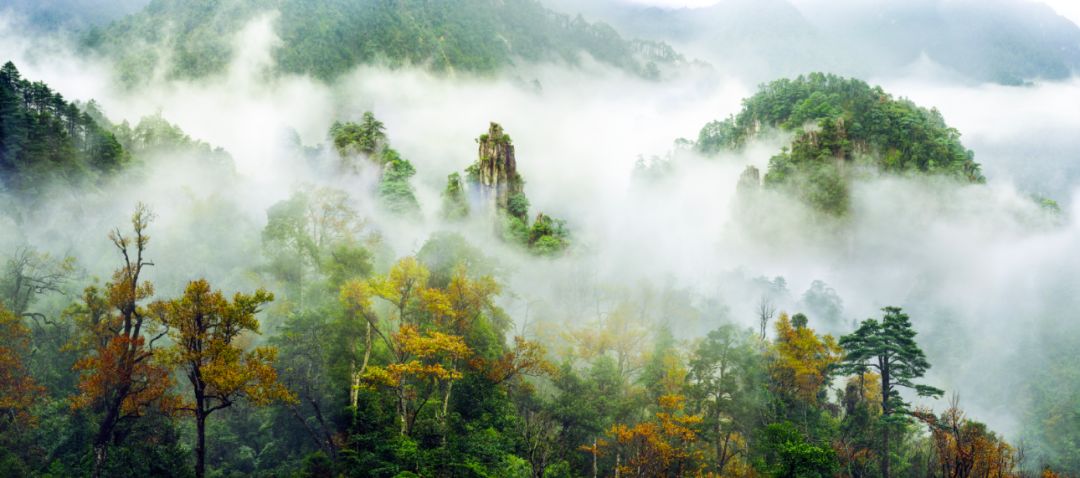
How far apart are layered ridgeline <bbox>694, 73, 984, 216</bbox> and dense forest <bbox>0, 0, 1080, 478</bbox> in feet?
1.94

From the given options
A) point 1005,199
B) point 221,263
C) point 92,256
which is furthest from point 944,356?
point 92,256

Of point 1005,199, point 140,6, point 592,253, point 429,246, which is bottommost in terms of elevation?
point 429,246

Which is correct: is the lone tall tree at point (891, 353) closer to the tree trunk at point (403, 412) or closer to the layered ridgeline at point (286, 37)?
the tree trunk at point (403, 412)

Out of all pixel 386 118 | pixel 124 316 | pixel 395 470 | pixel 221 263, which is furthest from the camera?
pixel 386 118

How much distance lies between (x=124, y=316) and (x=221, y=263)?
31.1 meters

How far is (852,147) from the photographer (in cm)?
11006

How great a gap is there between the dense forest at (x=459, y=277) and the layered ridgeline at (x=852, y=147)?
23.3 inches

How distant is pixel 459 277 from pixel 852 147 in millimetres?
95062

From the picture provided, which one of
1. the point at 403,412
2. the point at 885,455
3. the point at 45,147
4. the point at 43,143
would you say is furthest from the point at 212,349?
the point at 43,143

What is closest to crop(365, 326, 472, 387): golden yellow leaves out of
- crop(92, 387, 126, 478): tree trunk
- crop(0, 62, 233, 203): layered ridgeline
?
crop(92, 387, 126, 478): tree trunk

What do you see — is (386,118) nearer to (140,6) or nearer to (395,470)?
(140,6)

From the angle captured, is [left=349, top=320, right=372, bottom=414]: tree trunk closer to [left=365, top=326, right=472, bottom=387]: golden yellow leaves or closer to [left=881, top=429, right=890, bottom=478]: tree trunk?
[left=365, top=326, right=472, bottom=387]: golden yellow leaves

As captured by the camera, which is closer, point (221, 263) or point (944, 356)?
point (221, 263)

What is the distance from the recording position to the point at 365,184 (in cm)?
8569
